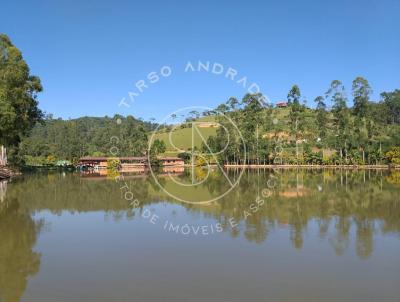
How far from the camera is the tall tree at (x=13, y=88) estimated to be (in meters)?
27.9

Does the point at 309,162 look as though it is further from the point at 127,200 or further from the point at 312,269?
the point at 312,269

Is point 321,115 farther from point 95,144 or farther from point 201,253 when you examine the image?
point 201,253

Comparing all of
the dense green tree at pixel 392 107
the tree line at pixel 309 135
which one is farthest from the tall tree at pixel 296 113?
the dense green tree at pixel 392 107

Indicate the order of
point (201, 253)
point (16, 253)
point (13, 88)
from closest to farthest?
point (16, 253) < point (201, 253) < point (13, 88)

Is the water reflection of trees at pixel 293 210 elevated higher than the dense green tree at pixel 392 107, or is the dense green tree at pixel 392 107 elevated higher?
the dense green tree at pixel 392 107

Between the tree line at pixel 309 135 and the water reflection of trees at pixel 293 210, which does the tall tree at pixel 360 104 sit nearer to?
the tree line at pixel 309 135

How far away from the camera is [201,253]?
9.05 m

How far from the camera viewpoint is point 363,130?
66312 mm

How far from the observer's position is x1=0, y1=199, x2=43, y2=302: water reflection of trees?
22.1ft

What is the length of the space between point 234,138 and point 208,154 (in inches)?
254

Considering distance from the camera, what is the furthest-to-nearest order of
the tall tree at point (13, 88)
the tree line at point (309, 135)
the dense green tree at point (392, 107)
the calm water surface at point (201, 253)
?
the dense green tree at point (392, 107) → the tree line at point (309, 135) → the tall tree at point (13, 88) → the calm water surface at point (201, 253)

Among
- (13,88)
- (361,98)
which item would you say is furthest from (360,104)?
(13,88)

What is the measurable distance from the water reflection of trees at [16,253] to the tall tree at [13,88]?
49.9ft

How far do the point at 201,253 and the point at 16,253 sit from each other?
394cm
